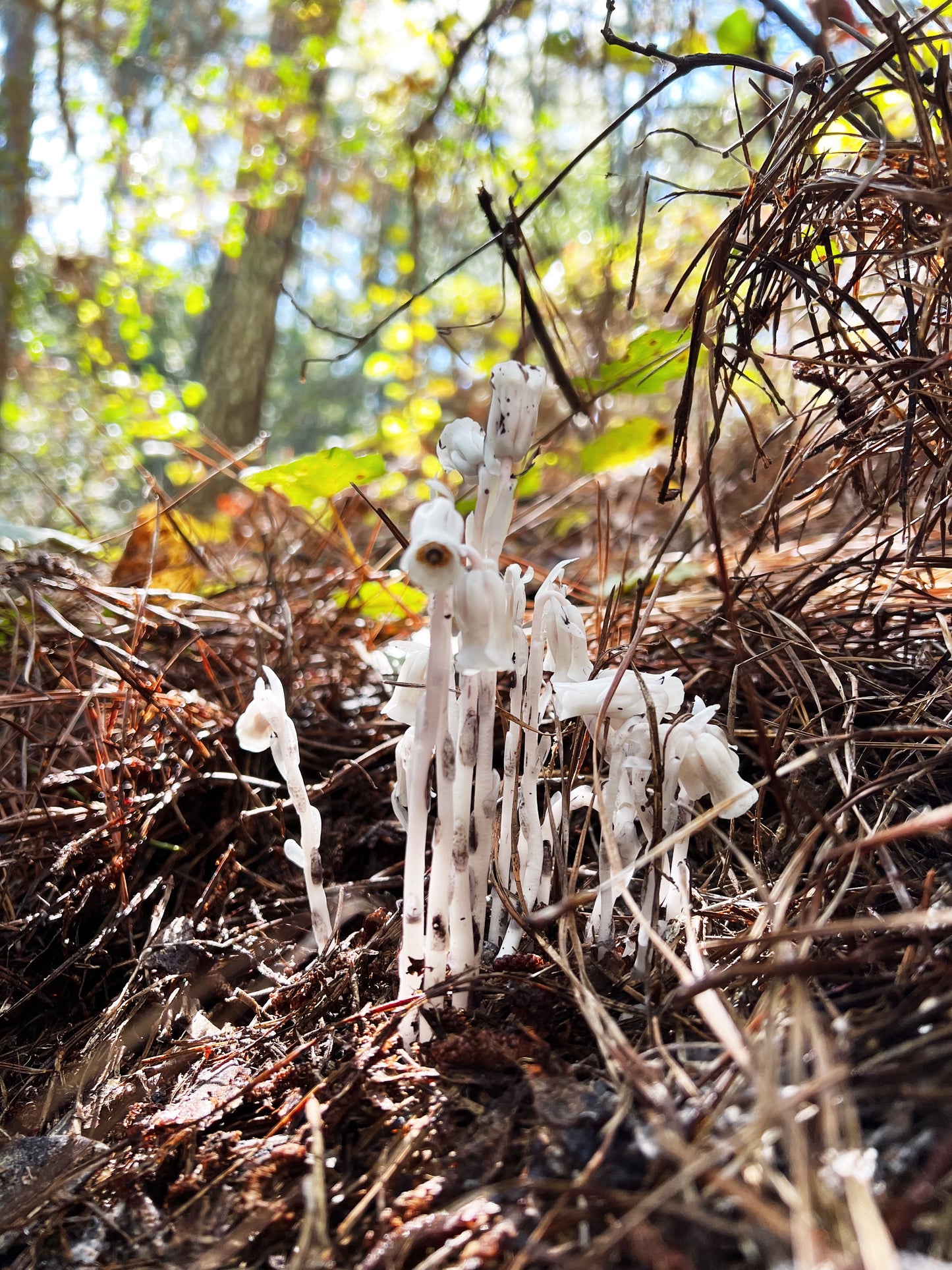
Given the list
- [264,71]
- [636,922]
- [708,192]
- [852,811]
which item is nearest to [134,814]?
[636,922]

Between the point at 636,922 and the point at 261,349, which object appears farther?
the point at 261,349

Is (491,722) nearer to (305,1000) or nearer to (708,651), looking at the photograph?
(305,1000)

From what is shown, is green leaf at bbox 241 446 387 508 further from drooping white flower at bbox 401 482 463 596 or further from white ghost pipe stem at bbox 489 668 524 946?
drooping white flower at bbox 401 482 463 596

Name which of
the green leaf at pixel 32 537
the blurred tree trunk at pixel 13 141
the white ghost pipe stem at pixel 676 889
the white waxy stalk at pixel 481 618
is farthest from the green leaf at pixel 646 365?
the blurred tree trunk at pixel 13 141

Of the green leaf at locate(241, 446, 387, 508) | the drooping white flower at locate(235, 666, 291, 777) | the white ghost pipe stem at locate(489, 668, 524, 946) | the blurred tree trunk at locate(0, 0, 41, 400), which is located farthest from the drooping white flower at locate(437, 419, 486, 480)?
the blurred tree trunk at locate(0, 0, 41, 400)

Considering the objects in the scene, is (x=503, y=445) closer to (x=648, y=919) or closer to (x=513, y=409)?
(x=513, y=409)
